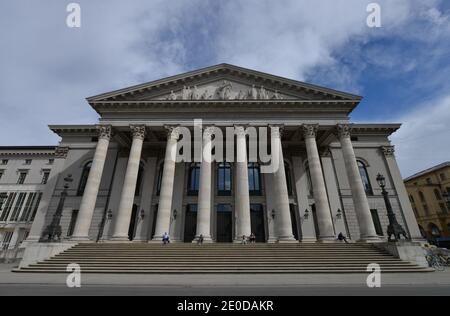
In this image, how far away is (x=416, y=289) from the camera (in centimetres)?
827

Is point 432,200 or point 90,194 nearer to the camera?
point 90,194

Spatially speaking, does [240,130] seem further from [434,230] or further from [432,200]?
[434,230]

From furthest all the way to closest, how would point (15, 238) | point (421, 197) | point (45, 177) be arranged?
point (421, 197), point (45, 177), point (15, 238)

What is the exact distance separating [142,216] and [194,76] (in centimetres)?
1575

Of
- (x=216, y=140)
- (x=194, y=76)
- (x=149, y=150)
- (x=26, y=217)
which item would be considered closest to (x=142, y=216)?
(x=149, y=150)

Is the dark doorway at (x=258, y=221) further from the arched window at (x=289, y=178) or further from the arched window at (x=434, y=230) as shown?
the arched window at (x=434, y=230)

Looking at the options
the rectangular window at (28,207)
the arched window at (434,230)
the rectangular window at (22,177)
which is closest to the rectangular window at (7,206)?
the rectangular window at (22,177)

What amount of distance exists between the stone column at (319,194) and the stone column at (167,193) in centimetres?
1273

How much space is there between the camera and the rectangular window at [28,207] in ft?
112

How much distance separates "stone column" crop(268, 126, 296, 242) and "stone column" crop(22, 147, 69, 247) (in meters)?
24.0

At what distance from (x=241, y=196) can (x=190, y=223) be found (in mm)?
7863

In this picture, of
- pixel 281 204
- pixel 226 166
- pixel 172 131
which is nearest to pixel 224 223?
pixel 226 166

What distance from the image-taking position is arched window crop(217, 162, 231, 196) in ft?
84.3

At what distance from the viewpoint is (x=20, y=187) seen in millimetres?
35375
